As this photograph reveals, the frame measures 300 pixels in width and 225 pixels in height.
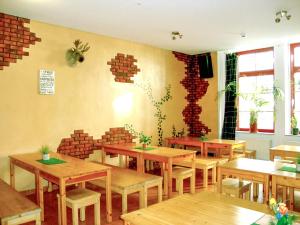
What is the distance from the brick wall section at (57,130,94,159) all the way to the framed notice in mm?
810

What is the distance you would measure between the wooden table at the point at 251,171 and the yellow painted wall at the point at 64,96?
8.45 feet

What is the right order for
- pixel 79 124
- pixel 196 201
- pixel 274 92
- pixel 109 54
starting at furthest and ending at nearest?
1. pixel 274 92
2. pixel 109 54
3. pixel 79 124
4. pixel 196 201

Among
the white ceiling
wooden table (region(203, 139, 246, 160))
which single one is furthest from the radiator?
the white ceiling

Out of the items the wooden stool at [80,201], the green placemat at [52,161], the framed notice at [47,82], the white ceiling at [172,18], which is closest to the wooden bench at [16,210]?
the wooden stool at [80,201]

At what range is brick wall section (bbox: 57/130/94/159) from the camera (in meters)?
4.63

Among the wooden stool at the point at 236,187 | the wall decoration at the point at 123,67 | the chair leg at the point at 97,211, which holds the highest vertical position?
the wall decoration at the point at 123,67

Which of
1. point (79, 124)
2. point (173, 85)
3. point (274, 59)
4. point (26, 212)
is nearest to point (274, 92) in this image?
point (274, 59)

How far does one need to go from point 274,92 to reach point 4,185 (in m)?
5.07

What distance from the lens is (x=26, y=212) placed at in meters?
2.47

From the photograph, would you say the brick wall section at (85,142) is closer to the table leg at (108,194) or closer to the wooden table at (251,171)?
the table leg at (108,194)

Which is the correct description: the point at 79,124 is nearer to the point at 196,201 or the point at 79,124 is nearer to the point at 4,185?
the point at 4,185

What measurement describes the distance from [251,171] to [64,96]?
3.10 meters

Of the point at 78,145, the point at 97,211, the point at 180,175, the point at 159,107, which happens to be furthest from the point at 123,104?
the point at 97,211

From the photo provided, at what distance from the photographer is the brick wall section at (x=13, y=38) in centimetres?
398
